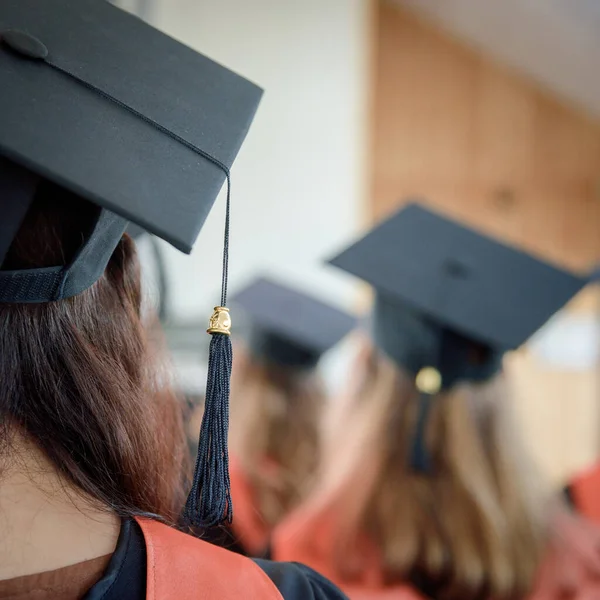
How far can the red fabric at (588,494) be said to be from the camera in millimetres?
1718

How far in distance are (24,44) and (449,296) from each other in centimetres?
103

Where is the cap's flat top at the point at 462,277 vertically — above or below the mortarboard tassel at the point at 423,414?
above

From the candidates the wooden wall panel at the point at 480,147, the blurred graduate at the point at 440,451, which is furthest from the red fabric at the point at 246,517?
the wooden wall panel at the point at 480,147

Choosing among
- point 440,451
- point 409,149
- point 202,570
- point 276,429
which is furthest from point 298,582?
point 409,149

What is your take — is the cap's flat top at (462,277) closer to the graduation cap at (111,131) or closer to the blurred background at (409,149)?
the graduation cap at (111,131)

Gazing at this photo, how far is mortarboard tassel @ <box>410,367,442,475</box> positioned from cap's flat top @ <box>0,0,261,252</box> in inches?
32.8

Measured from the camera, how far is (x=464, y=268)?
1628mm

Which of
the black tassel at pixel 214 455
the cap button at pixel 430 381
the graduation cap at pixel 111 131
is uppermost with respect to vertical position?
the graduation cap at pixel 111 131

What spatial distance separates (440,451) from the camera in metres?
1.53

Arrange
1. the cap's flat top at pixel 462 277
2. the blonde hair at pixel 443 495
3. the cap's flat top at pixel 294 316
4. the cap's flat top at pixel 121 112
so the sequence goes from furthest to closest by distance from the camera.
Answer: the cap's flat top at pixel 294 316
the cap's flat top at pixel 462 277
the blonde hair at pixel 443 495
the cap's flat top at pixel 121 112

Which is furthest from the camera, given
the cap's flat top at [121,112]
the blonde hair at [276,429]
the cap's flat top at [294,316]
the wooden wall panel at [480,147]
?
the wooden wall panel at [480,147]

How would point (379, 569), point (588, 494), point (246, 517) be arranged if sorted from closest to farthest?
point (379, 569)
point (588, 494)
point (246, 517)

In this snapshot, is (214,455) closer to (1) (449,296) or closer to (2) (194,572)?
(2) (194,572)

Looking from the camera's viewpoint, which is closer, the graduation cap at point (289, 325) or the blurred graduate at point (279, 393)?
the blurred graduate at point (279, 393)
